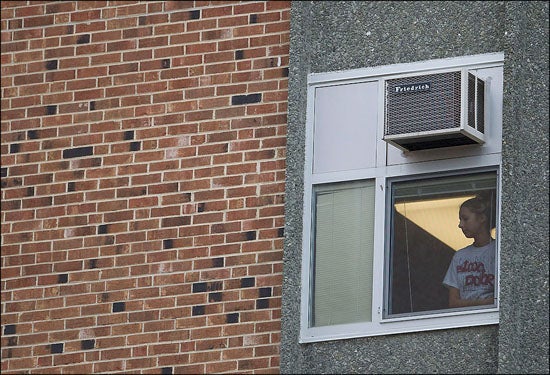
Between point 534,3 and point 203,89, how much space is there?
2570 mm

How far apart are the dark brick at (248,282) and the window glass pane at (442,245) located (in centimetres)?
104

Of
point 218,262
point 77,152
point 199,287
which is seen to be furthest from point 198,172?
point 77,152

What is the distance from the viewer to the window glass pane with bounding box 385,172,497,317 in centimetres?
1255

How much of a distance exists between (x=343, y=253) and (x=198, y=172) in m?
1.36

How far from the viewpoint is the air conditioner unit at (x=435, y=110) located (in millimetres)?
12594

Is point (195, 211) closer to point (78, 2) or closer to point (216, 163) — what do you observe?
point (216, 163)

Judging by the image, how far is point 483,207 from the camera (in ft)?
41.6

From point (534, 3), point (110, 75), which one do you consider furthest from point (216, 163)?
point (534, 3)

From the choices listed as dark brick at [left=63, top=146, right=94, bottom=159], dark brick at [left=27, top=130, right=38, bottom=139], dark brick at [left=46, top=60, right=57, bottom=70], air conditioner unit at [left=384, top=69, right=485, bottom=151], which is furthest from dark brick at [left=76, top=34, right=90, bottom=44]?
air conditioner unit at [left=384, top=69, right=485, bottom=151]

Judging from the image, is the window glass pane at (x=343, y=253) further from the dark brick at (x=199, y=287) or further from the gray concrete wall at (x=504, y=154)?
the dark brick at (x=199, y=287)

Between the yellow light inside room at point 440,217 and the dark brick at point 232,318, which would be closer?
the yellow light inside room at point 440,217

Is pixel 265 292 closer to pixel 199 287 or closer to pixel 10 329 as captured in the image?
pixel 199 287

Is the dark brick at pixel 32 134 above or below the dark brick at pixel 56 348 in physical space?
above

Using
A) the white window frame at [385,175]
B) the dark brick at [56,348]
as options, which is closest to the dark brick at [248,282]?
the white window frame at [385,175]
